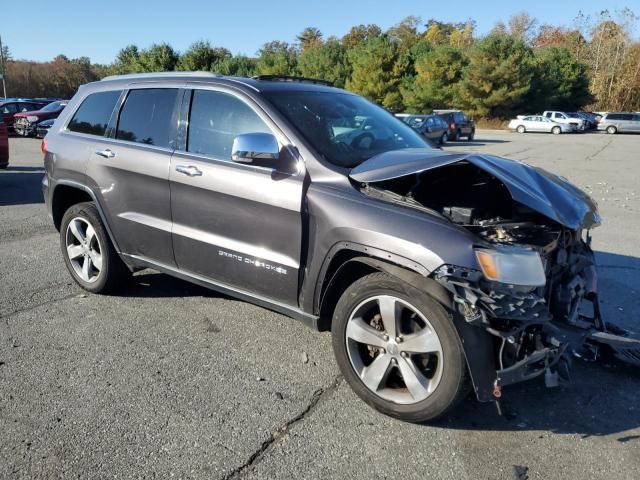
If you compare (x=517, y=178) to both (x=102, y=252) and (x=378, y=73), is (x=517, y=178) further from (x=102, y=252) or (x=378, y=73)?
(x=378, y=73)

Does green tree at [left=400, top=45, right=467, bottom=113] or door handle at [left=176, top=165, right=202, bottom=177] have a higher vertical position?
green tree at [left=400, top=45, right=467, bottom=113]

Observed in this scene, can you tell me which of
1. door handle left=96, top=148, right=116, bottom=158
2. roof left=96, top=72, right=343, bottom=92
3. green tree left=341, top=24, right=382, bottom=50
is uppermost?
green tree left=341, top=24, right=382, bottom=50

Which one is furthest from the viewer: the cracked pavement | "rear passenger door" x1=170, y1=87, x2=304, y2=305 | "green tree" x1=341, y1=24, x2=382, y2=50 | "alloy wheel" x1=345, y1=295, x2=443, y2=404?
"green tree" x1=341, y1=24, x2=382, y2=50

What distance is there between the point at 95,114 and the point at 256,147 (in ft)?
7.43

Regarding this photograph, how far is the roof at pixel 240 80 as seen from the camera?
3.90 metres

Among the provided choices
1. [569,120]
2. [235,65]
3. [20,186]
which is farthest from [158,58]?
[20,186]

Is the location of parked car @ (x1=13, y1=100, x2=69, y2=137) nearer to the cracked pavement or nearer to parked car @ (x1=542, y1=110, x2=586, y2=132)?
the cracked pavement

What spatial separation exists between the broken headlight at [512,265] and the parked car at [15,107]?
25.6 m

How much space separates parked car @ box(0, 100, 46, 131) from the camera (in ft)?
77.0

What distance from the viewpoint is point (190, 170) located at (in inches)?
152

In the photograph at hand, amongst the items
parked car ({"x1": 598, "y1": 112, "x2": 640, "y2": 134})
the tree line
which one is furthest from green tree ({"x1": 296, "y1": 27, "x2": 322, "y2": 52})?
parked car ({"x1": 598, "y1": 112, "x2": 640, "y2": 134})

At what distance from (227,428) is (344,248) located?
1.20m

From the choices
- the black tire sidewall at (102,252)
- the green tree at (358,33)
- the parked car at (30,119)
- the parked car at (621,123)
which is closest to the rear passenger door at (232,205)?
the black tire sidewall at (102,252)

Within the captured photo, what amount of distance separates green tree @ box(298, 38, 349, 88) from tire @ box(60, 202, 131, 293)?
183 feet
